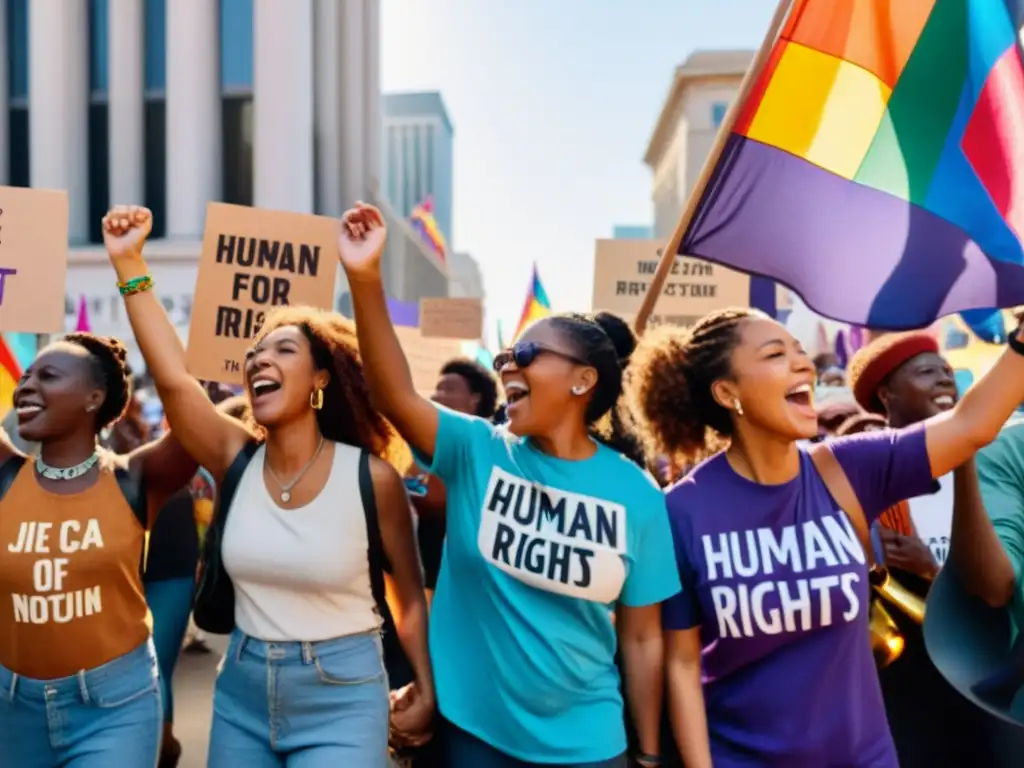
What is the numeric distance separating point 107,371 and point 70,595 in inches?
25.8

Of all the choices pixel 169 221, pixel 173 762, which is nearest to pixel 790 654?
pixel 173 762

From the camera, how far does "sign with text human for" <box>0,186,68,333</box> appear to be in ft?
11.9

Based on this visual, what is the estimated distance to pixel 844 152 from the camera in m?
3.47

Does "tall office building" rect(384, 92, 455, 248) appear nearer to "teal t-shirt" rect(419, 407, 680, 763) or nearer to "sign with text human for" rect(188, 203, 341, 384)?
"sign with text human for" rect(188, 203, 341, 384)

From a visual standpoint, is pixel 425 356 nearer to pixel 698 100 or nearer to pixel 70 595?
pixel 70 595

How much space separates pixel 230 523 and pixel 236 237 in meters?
2.00

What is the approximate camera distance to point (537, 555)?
2.23 m

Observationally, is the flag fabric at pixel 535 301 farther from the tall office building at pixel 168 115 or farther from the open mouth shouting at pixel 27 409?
the tall office building at pixel 168 115

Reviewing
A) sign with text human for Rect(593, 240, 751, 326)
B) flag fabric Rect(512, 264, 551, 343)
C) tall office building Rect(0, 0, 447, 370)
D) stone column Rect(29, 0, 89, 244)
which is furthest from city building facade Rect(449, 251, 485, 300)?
sign with text human for Rect(593, 240, 751, 326)

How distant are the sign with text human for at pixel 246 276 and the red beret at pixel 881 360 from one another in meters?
2.09

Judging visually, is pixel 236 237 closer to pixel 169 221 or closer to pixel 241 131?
pixel 169 221

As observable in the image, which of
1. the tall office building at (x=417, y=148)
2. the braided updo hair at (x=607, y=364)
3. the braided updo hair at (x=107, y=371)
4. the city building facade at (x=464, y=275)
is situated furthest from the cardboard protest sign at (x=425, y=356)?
the tall office building at (x=417, y=148)

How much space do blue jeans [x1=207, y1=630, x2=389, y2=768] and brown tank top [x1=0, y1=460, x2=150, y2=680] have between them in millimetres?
359

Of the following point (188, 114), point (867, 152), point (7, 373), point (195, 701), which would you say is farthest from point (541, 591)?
point (188, 114)
